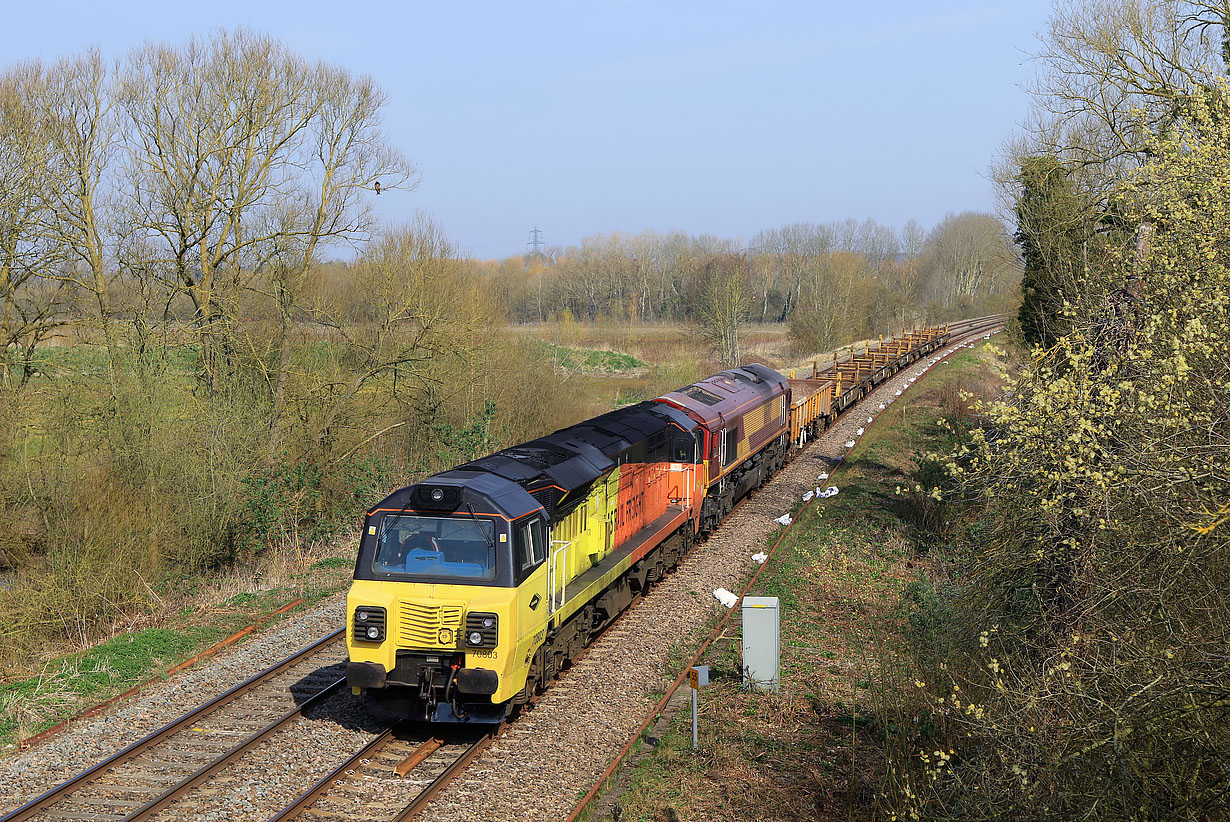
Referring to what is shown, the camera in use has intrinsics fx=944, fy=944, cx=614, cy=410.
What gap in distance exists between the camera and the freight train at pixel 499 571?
A: 429 inches

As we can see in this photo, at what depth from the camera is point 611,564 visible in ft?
48.8

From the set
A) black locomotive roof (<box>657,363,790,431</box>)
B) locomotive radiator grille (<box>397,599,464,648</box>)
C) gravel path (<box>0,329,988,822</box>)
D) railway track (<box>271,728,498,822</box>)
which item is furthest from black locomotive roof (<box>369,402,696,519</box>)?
black locomotive roof (<box>657,363,790,431</box>)

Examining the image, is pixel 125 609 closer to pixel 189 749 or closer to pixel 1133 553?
pixel 189 749

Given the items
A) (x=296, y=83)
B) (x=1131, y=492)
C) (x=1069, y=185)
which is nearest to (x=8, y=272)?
(x=296, y=83)

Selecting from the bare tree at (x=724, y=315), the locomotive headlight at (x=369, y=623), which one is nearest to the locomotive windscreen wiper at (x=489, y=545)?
the locomotive headlight at (x=369, y=623)

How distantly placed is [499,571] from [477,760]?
7.15 ft

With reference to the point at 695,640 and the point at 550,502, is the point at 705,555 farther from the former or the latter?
the point at 550,502

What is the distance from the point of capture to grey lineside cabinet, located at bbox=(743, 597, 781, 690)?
42.8 ft

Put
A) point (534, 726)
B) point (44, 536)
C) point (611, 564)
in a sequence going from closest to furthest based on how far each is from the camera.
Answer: point (534, 726) < point (611, 564) < point (44, 536)

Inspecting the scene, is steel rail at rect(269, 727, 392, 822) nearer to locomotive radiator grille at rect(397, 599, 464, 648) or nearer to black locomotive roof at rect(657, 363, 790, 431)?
locomotive radiator grille at rect(397, 599, 464, 648)

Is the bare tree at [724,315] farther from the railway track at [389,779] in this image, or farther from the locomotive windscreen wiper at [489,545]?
the railway track at [389,779]

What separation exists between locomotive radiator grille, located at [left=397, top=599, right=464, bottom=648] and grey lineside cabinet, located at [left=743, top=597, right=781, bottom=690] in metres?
4.26

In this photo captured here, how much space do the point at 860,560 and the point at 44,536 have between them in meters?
16.2

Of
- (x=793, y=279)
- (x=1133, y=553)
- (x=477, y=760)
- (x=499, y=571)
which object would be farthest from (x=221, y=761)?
(x=793, y=279)
